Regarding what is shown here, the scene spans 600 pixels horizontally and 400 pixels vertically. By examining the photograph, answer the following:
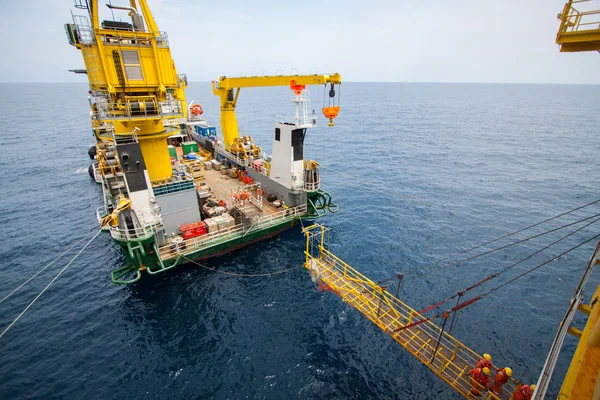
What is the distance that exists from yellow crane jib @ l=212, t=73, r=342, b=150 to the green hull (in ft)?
40.3

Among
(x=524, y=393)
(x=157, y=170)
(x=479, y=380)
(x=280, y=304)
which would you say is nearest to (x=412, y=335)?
(x=479, y=380)

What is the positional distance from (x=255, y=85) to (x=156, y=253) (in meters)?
20.1

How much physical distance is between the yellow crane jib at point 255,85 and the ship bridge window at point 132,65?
38.6 feet

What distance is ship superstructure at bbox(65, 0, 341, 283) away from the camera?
69.8 feet

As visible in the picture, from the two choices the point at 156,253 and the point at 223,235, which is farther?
the point at 223,235

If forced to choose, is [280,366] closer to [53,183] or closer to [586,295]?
[586,295]

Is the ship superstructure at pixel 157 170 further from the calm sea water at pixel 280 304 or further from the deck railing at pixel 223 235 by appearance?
the calm sea water at pixel 280 304

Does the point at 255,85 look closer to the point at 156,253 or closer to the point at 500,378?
the point at 156,253

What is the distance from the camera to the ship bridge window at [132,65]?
73.2 ft

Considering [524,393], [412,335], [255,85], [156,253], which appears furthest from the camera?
[255,85]

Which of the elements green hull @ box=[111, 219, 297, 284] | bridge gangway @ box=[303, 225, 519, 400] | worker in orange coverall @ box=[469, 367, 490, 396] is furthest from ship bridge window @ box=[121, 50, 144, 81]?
worker in orange coverall @ box=[469, 367, 490, 396]

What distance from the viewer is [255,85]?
31297 mm

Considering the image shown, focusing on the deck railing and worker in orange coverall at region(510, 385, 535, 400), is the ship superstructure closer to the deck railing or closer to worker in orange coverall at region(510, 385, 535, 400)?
the deck railing

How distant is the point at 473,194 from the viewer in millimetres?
39562
